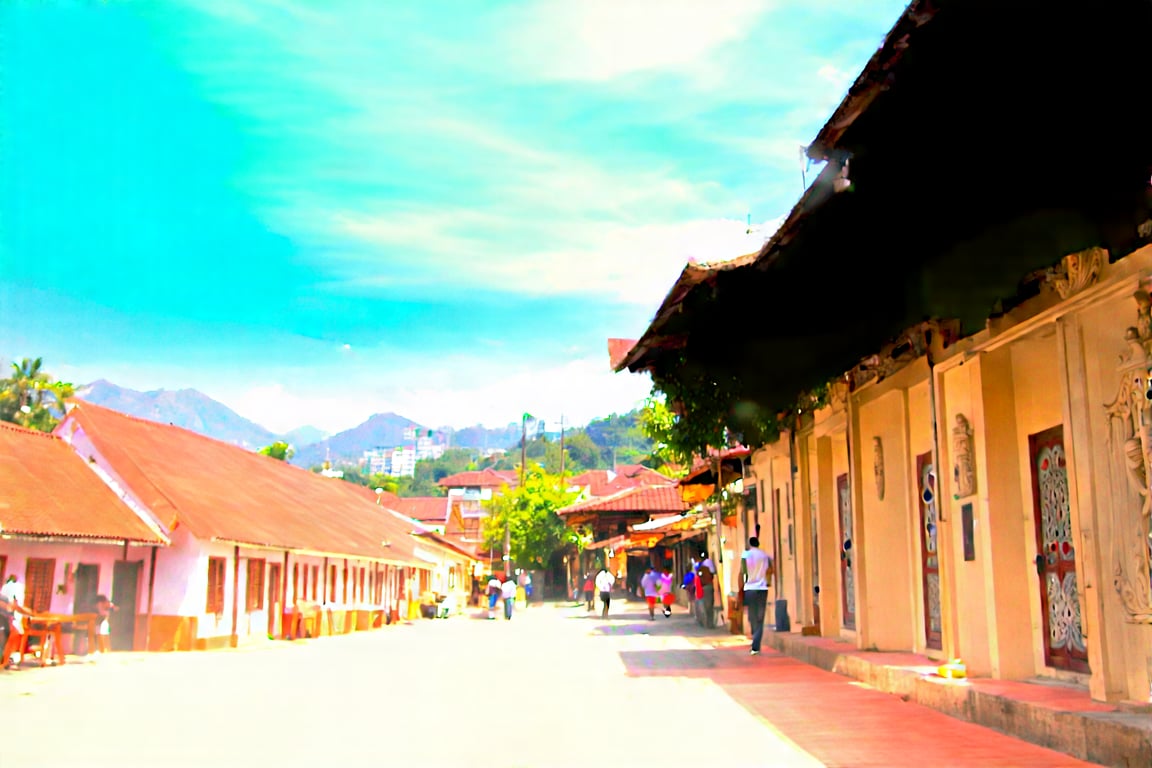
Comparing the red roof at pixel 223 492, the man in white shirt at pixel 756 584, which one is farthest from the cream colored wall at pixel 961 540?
the red roof at pixel 223 492

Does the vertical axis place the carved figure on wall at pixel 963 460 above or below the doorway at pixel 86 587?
above

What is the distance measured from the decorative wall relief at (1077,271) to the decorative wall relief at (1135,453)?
1.59 ft

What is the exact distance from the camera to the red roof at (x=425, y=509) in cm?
11100

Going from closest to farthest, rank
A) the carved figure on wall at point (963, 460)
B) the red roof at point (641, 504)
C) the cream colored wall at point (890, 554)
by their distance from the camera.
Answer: the carved figure on wall at point (963, 460) → the cream colored wall at point (890, 554) → the red roof at point (641, 504)

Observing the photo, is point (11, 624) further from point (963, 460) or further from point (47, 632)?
point (963, 460)

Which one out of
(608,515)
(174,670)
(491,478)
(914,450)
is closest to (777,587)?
(914,450)

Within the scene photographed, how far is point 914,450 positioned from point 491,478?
365 ft

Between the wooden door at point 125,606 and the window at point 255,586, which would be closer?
the wooden door at point 125,606

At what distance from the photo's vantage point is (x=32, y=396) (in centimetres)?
Answer: 5800

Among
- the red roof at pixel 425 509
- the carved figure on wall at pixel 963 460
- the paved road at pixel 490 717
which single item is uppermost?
the red roof at pixel 425 509

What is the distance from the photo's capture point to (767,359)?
12.7 meters

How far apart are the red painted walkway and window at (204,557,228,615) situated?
12.3m

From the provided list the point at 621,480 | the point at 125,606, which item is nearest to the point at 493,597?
the point at 125,606

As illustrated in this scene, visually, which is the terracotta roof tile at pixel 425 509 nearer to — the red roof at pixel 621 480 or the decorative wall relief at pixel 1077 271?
the red roof at pixel 621 480
